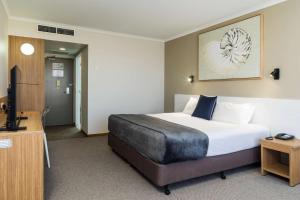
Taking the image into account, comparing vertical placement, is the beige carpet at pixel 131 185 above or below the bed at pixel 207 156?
below

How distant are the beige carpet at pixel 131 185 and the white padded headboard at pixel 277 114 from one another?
728mm

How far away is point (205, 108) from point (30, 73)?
3641 millimetres

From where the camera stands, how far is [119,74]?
211 inches

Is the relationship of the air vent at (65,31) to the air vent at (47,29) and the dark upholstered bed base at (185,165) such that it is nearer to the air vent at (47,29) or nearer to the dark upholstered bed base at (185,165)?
the air vent at (47,29)

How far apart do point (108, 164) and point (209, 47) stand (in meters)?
3.07

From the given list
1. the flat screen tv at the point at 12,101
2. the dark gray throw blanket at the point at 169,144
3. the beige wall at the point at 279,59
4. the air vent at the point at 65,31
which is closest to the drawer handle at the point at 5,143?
the flat screen tv at the point at 12,101

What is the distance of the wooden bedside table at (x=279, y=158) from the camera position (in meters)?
2.58

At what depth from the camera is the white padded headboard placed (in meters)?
2.97

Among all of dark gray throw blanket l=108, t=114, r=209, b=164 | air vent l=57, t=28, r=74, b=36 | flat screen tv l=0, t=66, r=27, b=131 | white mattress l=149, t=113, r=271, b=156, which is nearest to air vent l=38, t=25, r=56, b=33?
air vent l=57, t=28, r=74, b=36

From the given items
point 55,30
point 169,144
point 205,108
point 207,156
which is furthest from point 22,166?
point 55,30

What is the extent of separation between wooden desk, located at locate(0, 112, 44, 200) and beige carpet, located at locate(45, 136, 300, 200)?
Answer: 383mm

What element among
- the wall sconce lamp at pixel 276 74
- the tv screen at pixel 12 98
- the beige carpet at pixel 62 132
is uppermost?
the wall sconce lamp at pixel 276 74

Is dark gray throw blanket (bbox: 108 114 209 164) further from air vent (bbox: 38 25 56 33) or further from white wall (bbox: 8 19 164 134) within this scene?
air vent (bbox: 38 25 56 33)

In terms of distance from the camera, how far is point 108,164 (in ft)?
10.7
